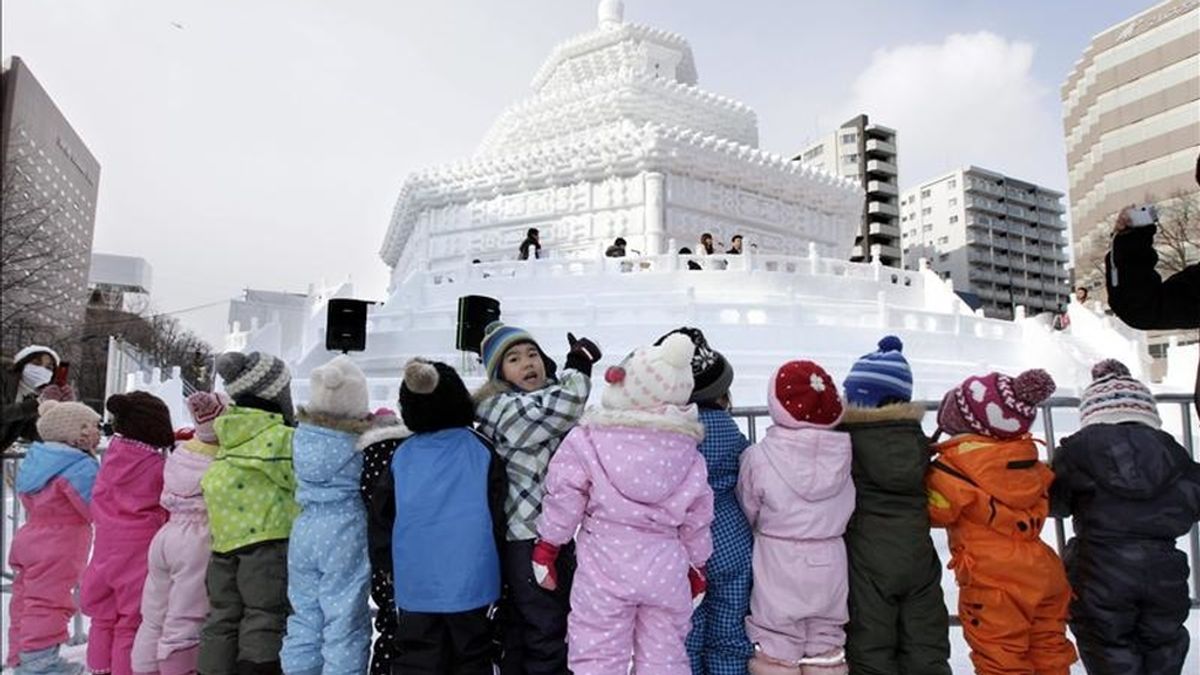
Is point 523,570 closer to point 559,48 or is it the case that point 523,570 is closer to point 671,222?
point 671,222

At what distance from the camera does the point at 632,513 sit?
290cm

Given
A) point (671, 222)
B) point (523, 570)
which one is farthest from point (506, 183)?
point (523, 570)

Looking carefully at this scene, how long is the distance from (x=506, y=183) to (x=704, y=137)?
5985 millimetres

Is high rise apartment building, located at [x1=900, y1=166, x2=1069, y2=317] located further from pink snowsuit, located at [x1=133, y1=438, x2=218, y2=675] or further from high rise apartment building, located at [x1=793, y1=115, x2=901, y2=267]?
pink snowsuit, located at [x1=133, y1=438, x2=218, y2=675]

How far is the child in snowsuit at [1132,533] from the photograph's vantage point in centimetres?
303

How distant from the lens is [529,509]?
316cm

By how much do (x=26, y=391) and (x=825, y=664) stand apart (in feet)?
17.6

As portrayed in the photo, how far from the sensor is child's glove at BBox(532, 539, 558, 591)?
2.93 meters

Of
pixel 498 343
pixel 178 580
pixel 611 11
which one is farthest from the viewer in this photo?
pixel 611 11

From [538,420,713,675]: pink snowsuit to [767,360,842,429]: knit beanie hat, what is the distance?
1.28 ft

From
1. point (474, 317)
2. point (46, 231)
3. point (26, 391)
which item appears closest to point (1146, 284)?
point (26, 391)

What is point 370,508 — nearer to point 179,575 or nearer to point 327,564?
point 327,564

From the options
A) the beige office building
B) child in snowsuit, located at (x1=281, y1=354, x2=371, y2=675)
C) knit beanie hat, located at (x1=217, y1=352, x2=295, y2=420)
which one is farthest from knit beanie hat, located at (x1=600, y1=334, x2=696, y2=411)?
the beige office building

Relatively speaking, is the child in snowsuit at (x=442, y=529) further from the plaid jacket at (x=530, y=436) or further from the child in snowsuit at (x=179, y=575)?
the child in snowsuit at (x=179, y=575)
